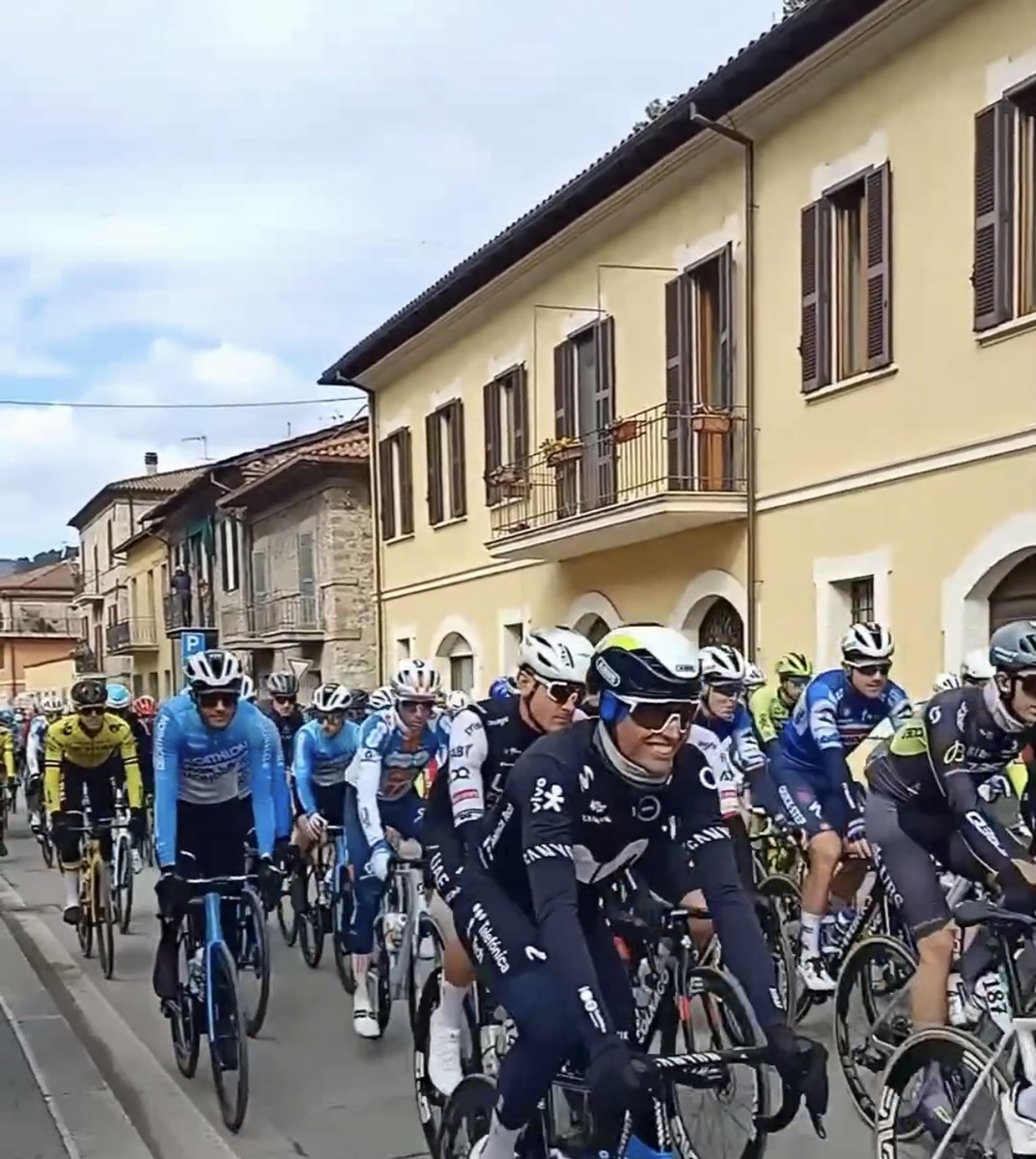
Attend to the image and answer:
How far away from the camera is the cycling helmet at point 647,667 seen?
3.47 m

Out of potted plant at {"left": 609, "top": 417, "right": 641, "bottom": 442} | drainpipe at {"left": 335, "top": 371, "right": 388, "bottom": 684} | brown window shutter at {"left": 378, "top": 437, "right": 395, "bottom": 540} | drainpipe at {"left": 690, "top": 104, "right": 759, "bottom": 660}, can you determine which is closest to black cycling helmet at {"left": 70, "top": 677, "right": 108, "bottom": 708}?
drainpipe at {"left": 690, "top": 104, "right": 759, "bottom": 660}

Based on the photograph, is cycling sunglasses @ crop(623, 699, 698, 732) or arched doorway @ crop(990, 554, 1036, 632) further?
arched doorway @ crop(990, 554, 1036, 632)

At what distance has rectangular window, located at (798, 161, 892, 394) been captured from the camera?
13117 millimetres

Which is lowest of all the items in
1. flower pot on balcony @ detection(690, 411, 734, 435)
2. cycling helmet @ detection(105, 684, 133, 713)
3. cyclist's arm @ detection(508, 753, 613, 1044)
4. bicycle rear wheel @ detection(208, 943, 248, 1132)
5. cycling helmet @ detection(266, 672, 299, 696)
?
bicycle rear wheel @ detection(208, 943, 248, 1132)

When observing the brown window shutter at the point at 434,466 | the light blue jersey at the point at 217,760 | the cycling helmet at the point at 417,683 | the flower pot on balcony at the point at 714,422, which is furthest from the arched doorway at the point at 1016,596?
the brown window shutter at the point at 434,466

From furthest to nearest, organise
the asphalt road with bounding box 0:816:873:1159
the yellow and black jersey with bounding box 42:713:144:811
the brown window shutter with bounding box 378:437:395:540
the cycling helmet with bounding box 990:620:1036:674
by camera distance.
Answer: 1. the brown window shutter with bounding box 378:437:395:540
2. the yellow and black jersey with bounding box 42:713:144:811
3. the asphalt road with bounding box 0:816:873:1159
4. the cycling helmet with bounding box 990:620:1036:674

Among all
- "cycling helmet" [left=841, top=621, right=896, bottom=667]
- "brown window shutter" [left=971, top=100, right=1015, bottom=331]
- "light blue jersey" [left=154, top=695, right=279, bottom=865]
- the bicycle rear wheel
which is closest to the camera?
the bicycle rear wheel

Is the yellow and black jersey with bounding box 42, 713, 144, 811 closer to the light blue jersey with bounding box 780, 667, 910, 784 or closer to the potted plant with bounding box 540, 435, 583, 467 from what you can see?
the light blue jersey with bounding box 780, 667, 910, 784

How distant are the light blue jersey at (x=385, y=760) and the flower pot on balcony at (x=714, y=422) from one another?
27.3 feet

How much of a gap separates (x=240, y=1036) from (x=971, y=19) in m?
9.77

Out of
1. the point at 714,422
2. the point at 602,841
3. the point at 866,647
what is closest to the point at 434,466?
the point at 714,422

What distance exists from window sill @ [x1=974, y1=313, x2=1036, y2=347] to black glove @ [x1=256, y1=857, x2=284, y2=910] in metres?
7.60

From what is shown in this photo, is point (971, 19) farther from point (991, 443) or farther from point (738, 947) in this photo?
point (738, 947)

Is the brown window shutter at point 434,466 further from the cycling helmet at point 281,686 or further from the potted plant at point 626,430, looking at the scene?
the cycling helmet at point 281,686
